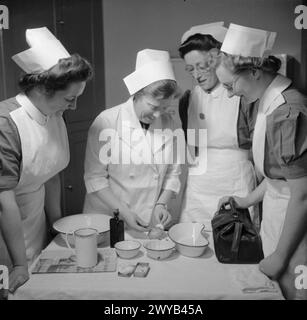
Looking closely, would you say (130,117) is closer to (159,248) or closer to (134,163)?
(134,163)

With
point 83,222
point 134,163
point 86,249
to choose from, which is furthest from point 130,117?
point 86,249

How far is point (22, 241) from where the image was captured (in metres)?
1.05

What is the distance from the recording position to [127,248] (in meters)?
1.06

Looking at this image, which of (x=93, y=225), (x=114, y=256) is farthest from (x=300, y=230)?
(x=93, y=225)

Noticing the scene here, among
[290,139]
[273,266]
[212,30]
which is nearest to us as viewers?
[290,139]

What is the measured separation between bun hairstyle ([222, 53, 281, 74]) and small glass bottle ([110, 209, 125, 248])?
53 centimetres

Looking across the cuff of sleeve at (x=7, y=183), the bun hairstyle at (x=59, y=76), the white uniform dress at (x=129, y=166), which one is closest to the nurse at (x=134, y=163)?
the white uniform dress at (x=129, y=166)

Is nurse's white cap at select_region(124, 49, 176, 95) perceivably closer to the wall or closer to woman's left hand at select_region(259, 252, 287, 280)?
the wall

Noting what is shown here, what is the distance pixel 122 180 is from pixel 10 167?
41cm

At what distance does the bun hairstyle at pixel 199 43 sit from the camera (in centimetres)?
111

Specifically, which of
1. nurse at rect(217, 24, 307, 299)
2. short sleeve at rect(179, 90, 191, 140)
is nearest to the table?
nurse at rect(217, 24, 307, 299)

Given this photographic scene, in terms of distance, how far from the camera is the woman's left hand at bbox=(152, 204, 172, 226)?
1.24 metres

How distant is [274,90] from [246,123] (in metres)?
0.17

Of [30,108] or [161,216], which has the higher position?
[30,108]
